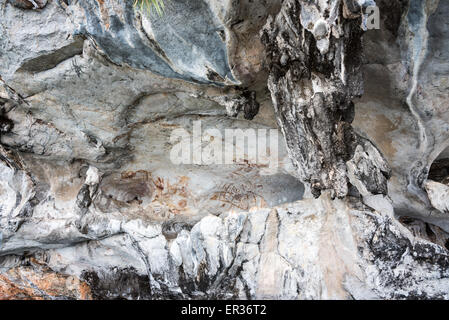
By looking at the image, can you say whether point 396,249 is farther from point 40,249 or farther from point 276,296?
point 40,249

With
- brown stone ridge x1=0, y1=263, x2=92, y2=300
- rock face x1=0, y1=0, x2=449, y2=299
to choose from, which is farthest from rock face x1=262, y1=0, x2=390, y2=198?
brown stone ridge x1=0, y1=263, x2=92, y2=300

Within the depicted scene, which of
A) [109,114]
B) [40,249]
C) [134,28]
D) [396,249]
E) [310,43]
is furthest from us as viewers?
[40,249]

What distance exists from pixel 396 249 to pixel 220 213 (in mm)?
1943

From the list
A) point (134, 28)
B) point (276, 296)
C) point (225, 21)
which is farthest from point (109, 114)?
point (276, 296)

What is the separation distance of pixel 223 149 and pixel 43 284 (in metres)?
2.59

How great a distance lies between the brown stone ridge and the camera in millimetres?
4203

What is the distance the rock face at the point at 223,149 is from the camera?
2.91m

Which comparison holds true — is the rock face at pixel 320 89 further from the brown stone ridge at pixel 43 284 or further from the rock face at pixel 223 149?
the brown stone ridge at pixel 43 284

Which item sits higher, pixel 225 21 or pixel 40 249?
pixel 225 21

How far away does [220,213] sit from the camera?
4426 millimetres

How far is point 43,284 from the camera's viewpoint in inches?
166

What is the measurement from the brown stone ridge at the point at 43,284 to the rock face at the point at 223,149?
2 cm

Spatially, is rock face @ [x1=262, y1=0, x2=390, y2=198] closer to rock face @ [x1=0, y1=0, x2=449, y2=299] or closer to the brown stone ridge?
rock face @ [x1=0, y1=0, x2=449, y2=299]

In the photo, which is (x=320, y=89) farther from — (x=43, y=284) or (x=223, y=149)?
(x=43, y=284)
